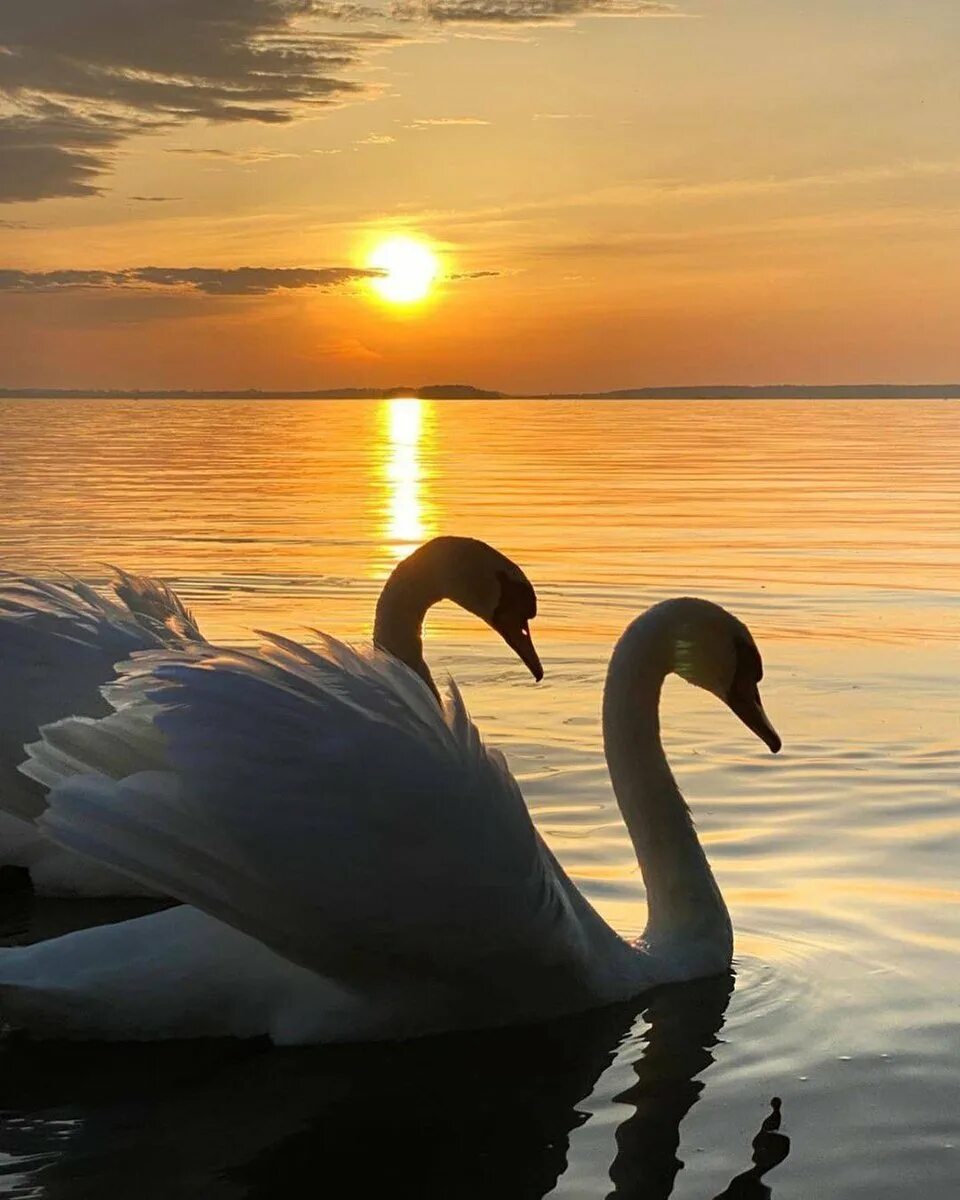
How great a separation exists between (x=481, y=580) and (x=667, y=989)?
3.30 m

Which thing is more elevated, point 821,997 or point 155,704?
point 155,704

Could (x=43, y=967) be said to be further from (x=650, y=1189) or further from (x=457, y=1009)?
(x=650, y=1189)

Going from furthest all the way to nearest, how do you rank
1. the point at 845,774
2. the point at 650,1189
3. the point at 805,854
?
the point at 845,774 < the point at 805,854 < the point at 650,1189

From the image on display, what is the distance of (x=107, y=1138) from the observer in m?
5.55

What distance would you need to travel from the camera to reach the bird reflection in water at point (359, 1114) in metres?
5.27

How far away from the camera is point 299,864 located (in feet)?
18.8

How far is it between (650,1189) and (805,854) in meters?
3.60

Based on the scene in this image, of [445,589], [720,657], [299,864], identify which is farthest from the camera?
[445,589]

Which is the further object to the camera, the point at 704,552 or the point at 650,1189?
the point at 704,552

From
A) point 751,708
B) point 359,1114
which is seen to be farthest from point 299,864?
point 751,708

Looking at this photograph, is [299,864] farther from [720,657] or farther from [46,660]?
[46,660]

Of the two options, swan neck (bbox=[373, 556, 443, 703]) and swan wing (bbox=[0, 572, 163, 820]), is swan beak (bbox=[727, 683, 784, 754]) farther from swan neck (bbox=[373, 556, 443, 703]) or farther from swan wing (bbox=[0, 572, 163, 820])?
swan wing (bbox=[0, 572, 163, 820])

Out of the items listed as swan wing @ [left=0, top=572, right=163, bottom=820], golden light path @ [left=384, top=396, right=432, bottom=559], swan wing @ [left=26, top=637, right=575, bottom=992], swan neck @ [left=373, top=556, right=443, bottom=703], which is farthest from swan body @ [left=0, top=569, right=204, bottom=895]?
golden light path @ [left=384, top=396, right=432, bottom=559]

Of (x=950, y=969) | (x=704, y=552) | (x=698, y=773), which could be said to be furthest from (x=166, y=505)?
(x=950, y=969)
